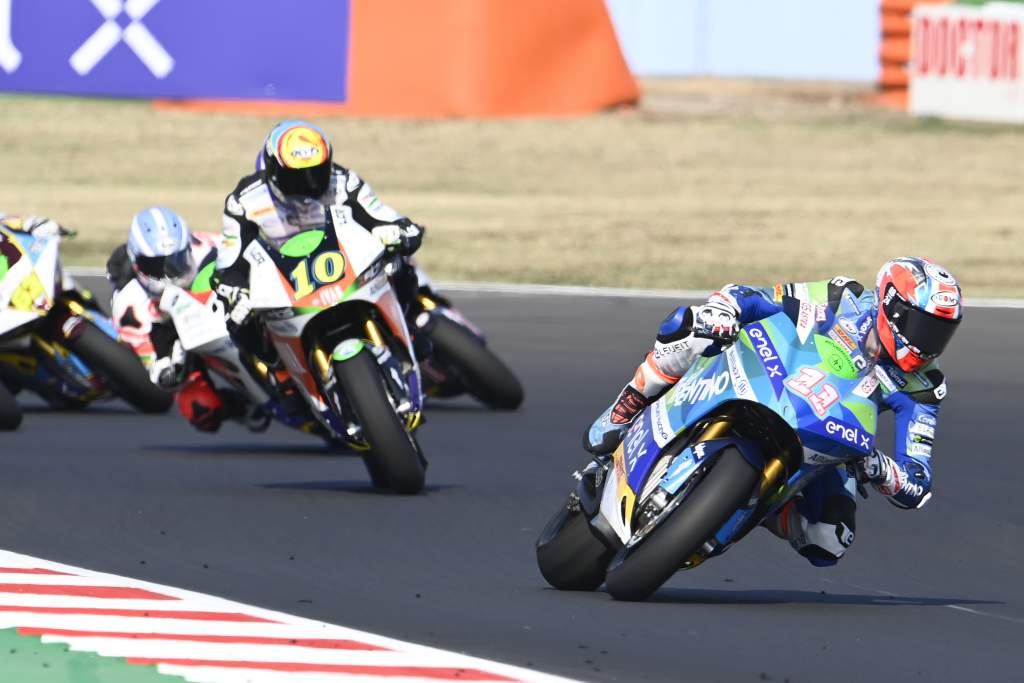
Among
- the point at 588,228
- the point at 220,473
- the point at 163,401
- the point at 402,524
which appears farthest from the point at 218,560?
the point at 588,228

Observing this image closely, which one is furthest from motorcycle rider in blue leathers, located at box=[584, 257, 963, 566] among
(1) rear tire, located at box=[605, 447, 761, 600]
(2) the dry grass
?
(2) the dry grass

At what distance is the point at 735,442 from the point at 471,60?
1805cm

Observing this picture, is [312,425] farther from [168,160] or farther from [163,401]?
[168,160]

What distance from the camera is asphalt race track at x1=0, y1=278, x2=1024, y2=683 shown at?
6871 mm

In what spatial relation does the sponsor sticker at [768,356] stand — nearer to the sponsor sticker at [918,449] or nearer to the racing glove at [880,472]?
the racing glove at [880,472]

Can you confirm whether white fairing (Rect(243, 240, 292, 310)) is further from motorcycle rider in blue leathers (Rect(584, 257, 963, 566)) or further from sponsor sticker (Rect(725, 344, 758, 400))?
sponsor sticker (Rect(725, 344, 758, 400))

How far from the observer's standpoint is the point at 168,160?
25.8 metres

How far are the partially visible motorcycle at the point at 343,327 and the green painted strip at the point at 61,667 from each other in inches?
138

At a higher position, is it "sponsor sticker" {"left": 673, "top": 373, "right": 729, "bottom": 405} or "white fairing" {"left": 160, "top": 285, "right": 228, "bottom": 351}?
"sponsor sticker" {"left": 673, "top": 373, "right": 729, "bottom": 405}

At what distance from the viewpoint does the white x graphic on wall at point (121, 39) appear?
23078 mm

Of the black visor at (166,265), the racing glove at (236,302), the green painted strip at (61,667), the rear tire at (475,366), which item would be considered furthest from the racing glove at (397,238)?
the green painted strip at (61,667)

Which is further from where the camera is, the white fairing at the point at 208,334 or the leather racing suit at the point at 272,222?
the white fairing at the point at 208,334

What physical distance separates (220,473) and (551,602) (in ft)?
12.3

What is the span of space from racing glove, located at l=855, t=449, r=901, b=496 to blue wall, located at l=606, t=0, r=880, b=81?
2342 centimetres
